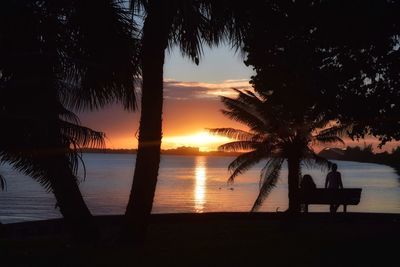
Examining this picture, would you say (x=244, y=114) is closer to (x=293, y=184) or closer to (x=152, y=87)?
(x=293, y=184)

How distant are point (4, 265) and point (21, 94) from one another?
3439mm

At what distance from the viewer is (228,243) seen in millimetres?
12445

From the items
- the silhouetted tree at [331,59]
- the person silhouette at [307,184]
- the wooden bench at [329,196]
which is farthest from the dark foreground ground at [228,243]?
the silhouetted tree at [331,59]

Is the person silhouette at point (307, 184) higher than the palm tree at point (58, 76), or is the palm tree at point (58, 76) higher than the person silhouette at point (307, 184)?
the palm tree at point (58, 76)

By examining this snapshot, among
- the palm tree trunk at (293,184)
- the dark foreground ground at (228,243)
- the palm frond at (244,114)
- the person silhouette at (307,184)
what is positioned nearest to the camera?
the dark foreground ground at (228,243)

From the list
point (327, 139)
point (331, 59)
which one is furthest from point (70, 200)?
point (327, 139)

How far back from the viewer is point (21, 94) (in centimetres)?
1201

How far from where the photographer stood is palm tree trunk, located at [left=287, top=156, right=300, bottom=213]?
16.8 meters

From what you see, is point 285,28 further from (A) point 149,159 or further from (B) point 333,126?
(B) point 333,126

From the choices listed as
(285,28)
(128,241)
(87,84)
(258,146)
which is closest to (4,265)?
(128,241)

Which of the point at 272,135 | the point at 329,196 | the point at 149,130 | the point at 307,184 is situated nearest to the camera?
the point at 149,130

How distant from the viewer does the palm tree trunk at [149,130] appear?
12.1m

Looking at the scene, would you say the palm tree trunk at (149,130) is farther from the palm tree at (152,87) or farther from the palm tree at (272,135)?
A: the palm tree at (272,135)

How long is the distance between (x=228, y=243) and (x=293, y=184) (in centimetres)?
600
